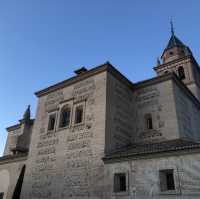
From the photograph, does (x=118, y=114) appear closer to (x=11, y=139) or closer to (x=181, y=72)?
(x=181, y=72)

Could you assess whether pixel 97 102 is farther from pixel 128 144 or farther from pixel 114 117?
pixel 128 144

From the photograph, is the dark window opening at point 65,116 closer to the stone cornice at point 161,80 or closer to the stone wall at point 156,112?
the stone wall at point 156,112

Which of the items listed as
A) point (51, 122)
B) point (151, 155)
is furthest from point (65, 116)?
point (151, 155)

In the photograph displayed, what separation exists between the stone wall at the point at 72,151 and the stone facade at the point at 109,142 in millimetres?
43

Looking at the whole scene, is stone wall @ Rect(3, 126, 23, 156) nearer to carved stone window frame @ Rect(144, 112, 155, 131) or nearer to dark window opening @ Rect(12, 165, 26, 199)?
dark window opening @ Rect(12, 165, 26, 199)

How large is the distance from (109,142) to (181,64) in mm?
13094

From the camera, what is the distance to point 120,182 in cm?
995

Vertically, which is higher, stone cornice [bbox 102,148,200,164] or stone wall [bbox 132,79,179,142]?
stone wall [bbox 132,79,179,142]

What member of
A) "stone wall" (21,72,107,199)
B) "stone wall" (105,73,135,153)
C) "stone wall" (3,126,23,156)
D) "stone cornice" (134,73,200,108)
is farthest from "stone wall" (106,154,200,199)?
"stone wall" (3,126,23,156)

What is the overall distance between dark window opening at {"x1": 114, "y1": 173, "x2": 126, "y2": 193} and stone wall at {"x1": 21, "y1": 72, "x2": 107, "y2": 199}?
1.95ft

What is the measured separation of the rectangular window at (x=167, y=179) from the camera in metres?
8.59

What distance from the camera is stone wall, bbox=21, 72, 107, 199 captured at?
35.8 feet

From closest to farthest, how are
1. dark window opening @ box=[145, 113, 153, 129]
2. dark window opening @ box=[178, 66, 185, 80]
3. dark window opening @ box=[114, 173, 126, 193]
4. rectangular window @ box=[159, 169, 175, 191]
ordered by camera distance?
1. rectangular window @ box=[159, 169, 175, 191]
2. dark window opening @ box=[114, 173, 126, 193]
3. dark window opening @ box=[145, 113, 153, 129]
4. dark window opening @ box=[178, 66, 185, 80]

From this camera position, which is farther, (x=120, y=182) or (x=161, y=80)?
(x=161, y=80)
